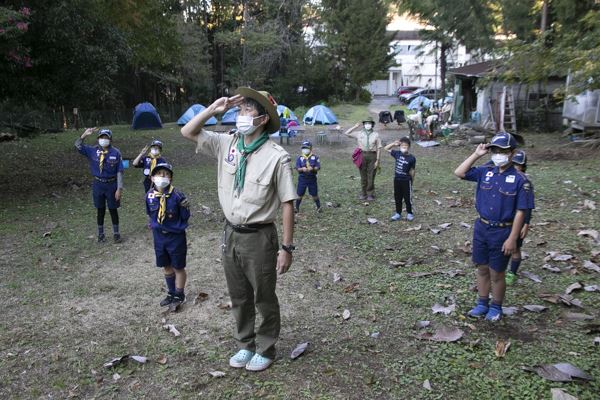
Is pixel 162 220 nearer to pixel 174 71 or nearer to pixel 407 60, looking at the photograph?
pixel 174 71

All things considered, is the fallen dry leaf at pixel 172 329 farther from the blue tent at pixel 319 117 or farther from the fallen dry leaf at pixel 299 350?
the blue tent at pixel 319 117

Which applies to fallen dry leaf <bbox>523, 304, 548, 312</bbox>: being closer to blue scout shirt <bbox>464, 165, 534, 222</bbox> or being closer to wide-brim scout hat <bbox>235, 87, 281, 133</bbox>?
blue scout shirt <bbox>464, 165, 534, 222</bbox>

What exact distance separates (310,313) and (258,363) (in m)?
1.33

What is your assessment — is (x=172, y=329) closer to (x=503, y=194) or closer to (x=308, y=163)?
(x=503, y=194)

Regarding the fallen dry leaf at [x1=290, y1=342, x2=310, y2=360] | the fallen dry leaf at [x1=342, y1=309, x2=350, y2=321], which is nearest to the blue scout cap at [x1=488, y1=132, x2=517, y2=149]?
the fallen dry leaf at [x1=342, y1=309, x2=350, y2=321]

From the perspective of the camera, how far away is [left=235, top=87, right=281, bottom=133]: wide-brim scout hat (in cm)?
380

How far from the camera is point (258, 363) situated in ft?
13.8

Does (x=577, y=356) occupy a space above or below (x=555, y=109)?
below

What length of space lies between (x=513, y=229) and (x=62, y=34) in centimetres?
1178

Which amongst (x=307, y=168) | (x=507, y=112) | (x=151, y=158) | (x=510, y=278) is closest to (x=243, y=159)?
(x=510, y=278)

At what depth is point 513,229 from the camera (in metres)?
4.60

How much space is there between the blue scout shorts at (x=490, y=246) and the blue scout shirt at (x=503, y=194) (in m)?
0.11

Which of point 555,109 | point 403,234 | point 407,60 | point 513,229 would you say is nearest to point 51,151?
point 403,234

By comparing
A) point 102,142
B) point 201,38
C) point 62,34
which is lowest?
point 102,142
